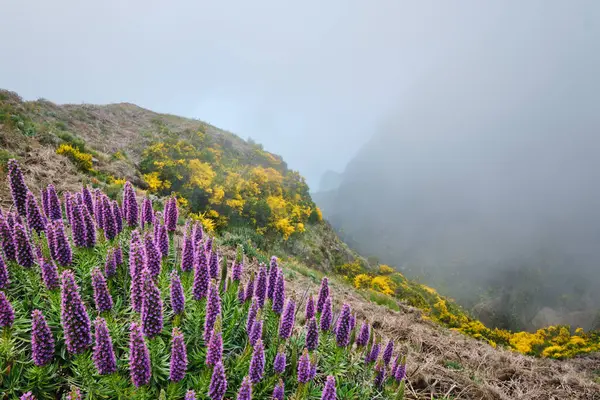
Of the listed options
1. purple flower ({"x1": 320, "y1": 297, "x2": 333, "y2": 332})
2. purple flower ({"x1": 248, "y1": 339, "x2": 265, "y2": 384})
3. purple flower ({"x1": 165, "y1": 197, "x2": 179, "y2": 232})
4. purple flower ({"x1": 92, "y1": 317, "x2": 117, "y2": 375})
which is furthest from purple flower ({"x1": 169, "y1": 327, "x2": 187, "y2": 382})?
purple flower ({"x1": 165, "y1": 197, "x2": 179, "y2": 232})

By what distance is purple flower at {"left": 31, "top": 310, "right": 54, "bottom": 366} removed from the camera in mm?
2238

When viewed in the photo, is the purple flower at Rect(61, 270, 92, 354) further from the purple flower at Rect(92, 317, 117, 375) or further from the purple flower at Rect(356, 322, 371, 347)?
the purple flower at Rect(356, 322, 371, 347)

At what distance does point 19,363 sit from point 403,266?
75.9 m

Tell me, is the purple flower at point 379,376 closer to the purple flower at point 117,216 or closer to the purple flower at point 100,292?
the purple flower at point 100,292

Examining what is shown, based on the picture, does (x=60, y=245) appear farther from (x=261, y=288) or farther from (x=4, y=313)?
(x=261, y=288)

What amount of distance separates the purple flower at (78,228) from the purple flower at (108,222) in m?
0.35

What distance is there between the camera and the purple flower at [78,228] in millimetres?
3529

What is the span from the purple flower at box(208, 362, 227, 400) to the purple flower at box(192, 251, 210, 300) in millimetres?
1068

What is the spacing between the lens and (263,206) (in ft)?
66.2

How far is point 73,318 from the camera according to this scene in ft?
7.51

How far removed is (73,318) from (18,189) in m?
2.78

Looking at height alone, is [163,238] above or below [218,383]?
above

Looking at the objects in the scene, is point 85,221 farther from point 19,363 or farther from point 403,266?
point 403,266

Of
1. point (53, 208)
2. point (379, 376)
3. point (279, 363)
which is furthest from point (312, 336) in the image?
point (53, 208)
